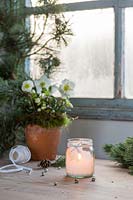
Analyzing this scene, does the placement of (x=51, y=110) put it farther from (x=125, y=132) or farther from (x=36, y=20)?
(x=36, y=20)

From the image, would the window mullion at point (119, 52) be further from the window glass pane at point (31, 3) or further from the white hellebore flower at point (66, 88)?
the window glass pane at point (31, 3)

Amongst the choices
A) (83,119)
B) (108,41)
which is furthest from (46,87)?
(108,41)

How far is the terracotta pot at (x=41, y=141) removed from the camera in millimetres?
1413

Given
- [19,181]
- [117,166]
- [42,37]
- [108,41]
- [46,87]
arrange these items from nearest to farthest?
[19,181]
[117,166]
[46,87]
[108,41]
[42,37]

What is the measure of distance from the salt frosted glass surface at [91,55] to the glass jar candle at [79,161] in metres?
0.54

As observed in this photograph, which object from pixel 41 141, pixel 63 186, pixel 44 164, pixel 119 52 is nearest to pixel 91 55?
pixel 119 52

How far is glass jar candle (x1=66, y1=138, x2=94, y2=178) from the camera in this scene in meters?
1.15

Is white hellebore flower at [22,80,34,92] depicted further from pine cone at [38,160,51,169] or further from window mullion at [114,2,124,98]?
window mullion at [114,2,124,98]

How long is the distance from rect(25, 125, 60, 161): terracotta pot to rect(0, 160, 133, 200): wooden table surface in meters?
0.15

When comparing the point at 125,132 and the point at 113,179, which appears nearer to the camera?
the point at 113,179

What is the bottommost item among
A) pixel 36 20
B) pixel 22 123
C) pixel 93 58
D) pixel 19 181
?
pixel 19 181

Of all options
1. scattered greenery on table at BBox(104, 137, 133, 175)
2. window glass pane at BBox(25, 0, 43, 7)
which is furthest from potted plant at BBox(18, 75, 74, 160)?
window glass pane at BBox(25, 0, 43, 7)

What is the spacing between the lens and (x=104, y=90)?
1.69 meters

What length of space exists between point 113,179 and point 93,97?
616 mm
